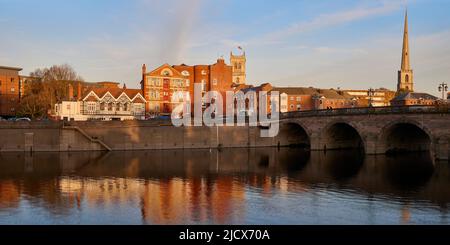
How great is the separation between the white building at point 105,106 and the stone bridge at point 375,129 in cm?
3254

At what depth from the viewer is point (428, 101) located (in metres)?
115

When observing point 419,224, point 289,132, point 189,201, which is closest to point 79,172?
point 189,201

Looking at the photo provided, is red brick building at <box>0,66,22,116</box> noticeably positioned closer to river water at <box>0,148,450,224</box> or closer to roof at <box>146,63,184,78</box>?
roof at <box>146,63,184,78</box>

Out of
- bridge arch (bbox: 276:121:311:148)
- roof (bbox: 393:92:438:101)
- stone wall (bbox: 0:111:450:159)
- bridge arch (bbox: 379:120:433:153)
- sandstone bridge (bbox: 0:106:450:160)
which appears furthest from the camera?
roof (bbox: 393:92:438:101)

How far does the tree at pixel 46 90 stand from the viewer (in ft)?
340

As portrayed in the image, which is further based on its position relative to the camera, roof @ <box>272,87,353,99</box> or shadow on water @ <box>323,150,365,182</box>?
roof @ <box>272,87,353,99</box>

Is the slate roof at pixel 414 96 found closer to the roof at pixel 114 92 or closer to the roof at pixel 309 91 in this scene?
the roof at pixel 309 91

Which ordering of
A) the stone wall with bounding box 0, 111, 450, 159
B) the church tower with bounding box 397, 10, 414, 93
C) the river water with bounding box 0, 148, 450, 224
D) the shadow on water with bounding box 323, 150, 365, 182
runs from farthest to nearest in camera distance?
1. the church tower with bounding box 397, 10, 414, 93
2. the stone wall with bounding box 0, 111, 450, 159
3. the shadow on water with bounding box 323, 150, 365, 182
4. the river water with bounding box 0, 148, 450, 224

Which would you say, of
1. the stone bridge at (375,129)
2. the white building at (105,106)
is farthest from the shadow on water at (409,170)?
the white building at (105,106)

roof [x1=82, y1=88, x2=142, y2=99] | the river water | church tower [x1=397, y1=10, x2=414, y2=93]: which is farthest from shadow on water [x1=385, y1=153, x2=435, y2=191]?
church tower [x1=397, y1=10, x2=414, y2=93]

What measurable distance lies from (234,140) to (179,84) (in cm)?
2540

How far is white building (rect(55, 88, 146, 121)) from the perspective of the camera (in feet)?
305

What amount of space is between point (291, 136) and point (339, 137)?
1214cm
